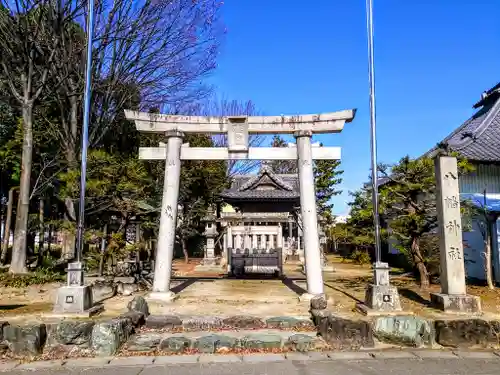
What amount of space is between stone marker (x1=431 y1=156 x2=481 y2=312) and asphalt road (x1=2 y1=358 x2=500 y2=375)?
2163 mm

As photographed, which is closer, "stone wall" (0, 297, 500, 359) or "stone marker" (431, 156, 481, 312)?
"stone wall" (0, 297, 500, 359)

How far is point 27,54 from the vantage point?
1593 cm

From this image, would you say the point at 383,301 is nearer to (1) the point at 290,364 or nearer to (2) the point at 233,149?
(1) the point at 290,364

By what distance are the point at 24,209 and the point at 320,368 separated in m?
14.0

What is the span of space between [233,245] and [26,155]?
Result: 1011cm

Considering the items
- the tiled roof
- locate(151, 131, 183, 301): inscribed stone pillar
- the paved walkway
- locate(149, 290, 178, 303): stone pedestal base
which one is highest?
the tiled roof

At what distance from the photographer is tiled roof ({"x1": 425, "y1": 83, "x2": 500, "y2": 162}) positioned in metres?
16.4

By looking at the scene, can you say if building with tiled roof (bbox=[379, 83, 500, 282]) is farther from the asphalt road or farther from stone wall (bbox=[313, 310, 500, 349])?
the asphalt road

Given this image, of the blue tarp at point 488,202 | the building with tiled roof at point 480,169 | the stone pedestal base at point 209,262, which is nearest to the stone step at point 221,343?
the building with tiled roof at point 480,169

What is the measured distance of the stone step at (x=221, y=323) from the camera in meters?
7.47

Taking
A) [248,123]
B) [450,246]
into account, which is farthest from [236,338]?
[248,123]

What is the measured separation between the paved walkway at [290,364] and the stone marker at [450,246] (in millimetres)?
1832

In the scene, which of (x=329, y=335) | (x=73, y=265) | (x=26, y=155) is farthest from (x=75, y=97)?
(x=329, y=335)

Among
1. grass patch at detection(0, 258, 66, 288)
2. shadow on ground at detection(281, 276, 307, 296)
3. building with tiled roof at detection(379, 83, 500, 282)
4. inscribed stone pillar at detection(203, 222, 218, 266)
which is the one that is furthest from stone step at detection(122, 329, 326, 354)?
inscribed stone pillar at detection(203, 222, 218, 266)
